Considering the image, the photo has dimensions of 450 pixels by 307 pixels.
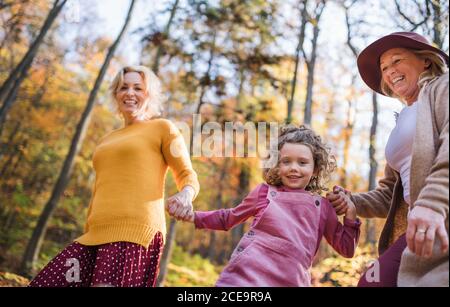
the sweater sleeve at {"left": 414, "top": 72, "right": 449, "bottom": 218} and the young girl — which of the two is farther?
the young girl

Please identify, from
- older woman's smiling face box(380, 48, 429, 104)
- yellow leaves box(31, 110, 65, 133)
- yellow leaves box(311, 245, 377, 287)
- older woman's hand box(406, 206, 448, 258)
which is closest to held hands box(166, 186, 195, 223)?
older woman's hand box(406, 206, 448, 258)

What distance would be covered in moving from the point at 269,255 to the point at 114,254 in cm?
78

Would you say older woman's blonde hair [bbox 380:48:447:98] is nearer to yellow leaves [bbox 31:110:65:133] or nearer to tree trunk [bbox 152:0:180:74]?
tree trunk [bbox 152:0:180:74]

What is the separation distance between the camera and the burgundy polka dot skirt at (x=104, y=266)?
6.48ft

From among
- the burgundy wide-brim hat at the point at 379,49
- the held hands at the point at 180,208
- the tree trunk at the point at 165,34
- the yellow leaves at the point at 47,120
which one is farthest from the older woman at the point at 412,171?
the yellow leaves at the point at 47,120

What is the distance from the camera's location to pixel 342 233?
1956 mm

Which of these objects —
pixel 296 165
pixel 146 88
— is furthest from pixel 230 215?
pixel 146 88

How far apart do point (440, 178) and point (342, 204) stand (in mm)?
692

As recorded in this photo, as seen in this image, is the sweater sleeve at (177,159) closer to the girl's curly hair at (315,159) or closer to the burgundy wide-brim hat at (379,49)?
the girl's curly hair at (315,159)

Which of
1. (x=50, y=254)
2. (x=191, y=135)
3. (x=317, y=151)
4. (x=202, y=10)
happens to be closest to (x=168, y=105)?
(x=191, y=135)

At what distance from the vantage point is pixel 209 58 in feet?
29.6

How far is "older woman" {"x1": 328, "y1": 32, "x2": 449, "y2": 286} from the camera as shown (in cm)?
135

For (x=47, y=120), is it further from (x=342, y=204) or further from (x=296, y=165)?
(x=342, y=204)

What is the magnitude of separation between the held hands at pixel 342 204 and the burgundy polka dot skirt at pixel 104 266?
920 millimetres
